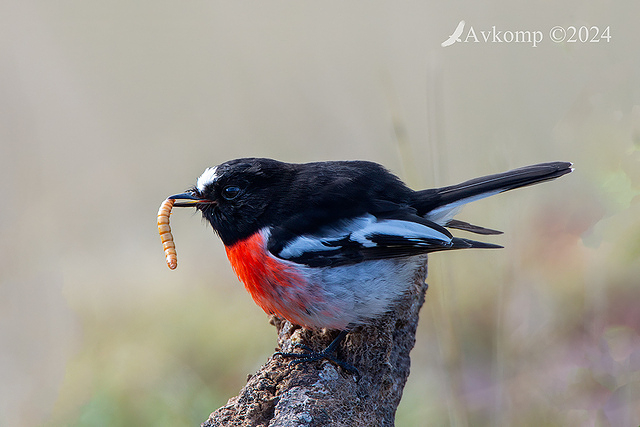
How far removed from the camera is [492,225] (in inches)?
199

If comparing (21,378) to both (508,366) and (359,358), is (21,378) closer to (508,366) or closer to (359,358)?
(359,358)

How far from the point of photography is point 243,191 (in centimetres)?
367

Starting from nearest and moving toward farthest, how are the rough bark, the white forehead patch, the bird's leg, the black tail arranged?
the rough bark
the bird's leg
the black tail
the white forehead patch

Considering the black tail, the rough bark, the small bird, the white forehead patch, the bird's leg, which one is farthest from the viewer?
the white forehead patch

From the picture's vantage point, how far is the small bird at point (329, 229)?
3354 millimetres

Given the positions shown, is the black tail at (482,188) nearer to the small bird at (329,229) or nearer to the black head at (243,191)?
the small bird at (329,229)

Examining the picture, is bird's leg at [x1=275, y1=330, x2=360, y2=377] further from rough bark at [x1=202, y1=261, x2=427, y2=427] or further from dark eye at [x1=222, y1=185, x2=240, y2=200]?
dark eye at [x1=222, y1=185, x2=240, y2=200]

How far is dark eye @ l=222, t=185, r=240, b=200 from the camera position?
3.66 metres

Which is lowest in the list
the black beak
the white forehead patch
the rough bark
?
the rough bark

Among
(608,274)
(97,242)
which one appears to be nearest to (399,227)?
(608,274)

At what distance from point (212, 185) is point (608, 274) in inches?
91.9

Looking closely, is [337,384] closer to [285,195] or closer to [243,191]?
[285,195]

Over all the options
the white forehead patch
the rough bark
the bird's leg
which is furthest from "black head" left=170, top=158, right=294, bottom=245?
the bird's leg

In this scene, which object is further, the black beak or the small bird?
the black beak
